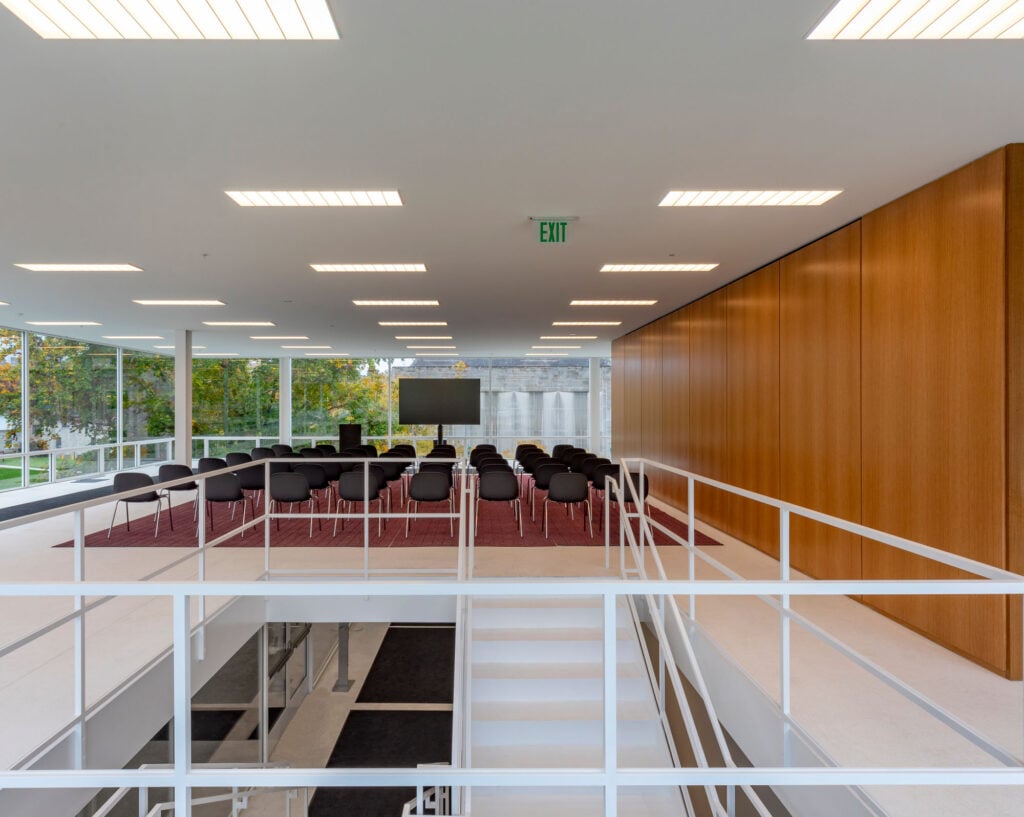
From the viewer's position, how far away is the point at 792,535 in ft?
18.0

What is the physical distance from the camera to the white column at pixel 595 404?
1578 centimetres

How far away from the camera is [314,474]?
723 centimetres

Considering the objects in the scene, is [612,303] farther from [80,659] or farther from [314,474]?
[80,659]

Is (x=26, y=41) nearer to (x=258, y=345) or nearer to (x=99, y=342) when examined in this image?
(x=258, y=345)

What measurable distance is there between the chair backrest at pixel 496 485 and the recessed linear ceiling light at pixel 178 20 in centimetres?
469

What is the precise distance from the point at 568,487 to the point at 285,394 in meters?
11.8

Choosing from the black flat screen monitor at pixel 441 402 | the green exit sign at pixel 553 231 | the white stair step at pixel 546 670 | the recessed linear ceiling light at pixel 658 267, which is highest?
the recessed linear ceiling light at pixel 658 267

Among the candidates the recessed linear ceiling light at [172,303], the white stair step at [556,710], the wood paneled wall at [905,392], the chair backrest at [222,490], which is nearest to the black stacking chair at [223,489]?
the chair backrest at [222,490]

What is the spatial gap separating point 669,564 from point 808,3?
Answer: 4523mm

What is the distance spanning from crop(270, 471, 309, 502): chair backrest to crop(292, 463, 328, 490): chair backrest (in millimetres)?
936

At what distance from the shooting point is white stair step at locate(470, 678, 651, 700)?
4113 millimetres

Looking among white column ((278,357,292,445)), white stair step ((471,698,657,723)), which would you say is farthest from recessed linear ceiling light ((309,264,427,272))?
white column ((278,357,292,445))

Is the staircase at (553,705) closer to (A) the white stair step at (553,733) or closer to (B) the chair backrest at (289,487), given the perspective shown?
(A) the white stair step at (553,733)

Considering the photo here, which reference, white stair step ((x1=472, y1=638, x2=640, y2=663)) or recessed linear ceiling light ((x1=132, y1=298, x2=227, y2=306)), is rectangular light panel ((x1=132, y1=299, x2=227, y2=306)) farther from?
white stair step ((x1=472, y1=638, x2=640, y2=663))
